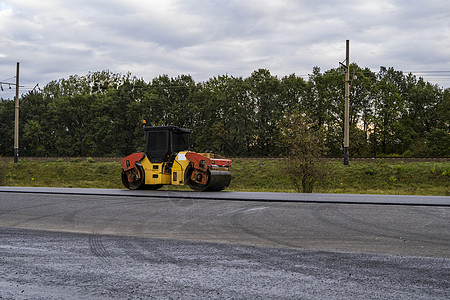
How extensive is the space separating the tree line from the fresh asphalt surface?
32.9m

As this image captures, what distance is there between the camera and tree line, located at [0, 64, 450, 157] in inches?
1829

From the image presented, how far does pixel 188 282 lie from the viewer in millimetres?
4977

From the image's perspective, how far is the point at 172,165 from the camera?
55.9 ft

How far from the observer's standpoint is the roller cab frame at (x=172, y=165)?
1633 cm

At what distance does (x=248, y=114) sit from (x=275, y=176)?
2214cm

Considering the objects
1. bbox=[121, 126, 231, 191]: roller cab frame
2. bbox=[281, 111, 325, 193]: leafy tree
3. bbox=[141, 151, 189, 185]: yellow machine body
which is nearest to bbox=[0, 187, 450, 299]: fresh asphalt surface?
bbox=[121, 126, 231, 191]: roller cab frame

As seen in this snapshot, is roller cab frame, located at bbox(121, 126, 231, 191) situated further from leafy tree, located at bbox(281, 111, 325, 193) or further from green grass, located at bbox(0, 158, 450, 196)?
green grass, located at bbox(0, 158, 450, 196)

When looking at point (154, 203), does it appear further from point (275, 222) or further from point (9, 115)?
point (9, 115)

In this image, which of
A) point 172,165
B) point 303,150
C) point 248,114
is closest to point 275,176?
point 303,150

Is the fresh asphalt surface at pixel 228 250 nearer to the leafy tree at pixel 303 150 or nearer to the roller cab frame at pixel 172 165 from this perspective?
the roller cab frame at pixel 172 165

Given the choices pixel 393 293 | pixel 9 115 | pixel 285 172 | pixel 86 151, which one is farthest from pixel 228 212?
pixel 9 115

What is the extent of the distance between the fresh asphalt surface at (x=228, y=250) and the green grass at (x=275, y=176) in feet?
32.6

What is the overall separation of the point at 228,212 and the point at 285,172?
27.1 feet

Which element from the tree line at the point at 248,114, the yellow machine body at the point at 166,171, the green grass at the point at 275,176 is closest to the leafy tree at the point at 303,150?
the green grass at the point at 275,176
